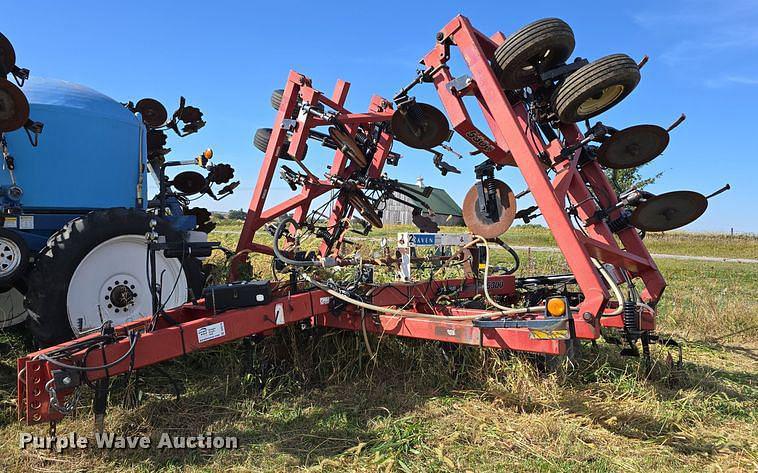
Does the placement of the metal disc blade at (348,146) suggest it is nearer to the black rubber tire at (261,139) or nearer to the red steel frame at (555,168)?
the black rubber tire at (261,139)

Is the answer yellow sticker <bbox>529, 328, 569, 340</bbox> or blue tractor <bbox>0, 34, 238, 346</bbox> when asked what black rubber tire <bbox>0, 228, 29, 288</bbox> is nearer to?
blue tractor <bbox>0, 34, 238, 346</bbox>

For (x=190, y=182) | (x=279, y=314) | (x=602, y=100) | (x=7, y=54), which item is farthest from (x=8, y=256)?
(x=602, y=100)

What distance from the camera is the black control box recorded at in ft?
12.4

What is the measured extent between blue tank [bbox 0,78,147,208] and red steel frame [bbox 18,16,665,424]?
2.13 meters

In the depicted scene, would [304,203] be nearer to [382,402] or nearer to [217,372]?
[217,372]

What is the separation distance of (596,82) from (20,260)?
4.78m

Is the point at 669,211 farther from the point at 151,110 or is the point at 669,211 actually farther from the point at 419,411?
the point at 151,110

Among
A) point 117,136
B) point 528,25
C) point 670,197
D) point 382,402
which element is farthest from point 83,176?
point 670,197

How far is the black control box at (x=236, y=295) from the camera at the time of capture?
3768 mm

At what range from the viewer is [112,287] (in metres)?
4.45

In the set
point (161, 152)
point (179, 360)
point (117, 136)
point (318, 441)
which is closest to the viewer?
point (318, 441)

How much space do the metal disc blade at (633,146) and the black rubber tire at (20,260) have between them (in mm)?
5088

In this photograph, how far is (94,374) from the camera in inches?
120

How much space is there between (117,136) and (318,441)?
3.89 metres
